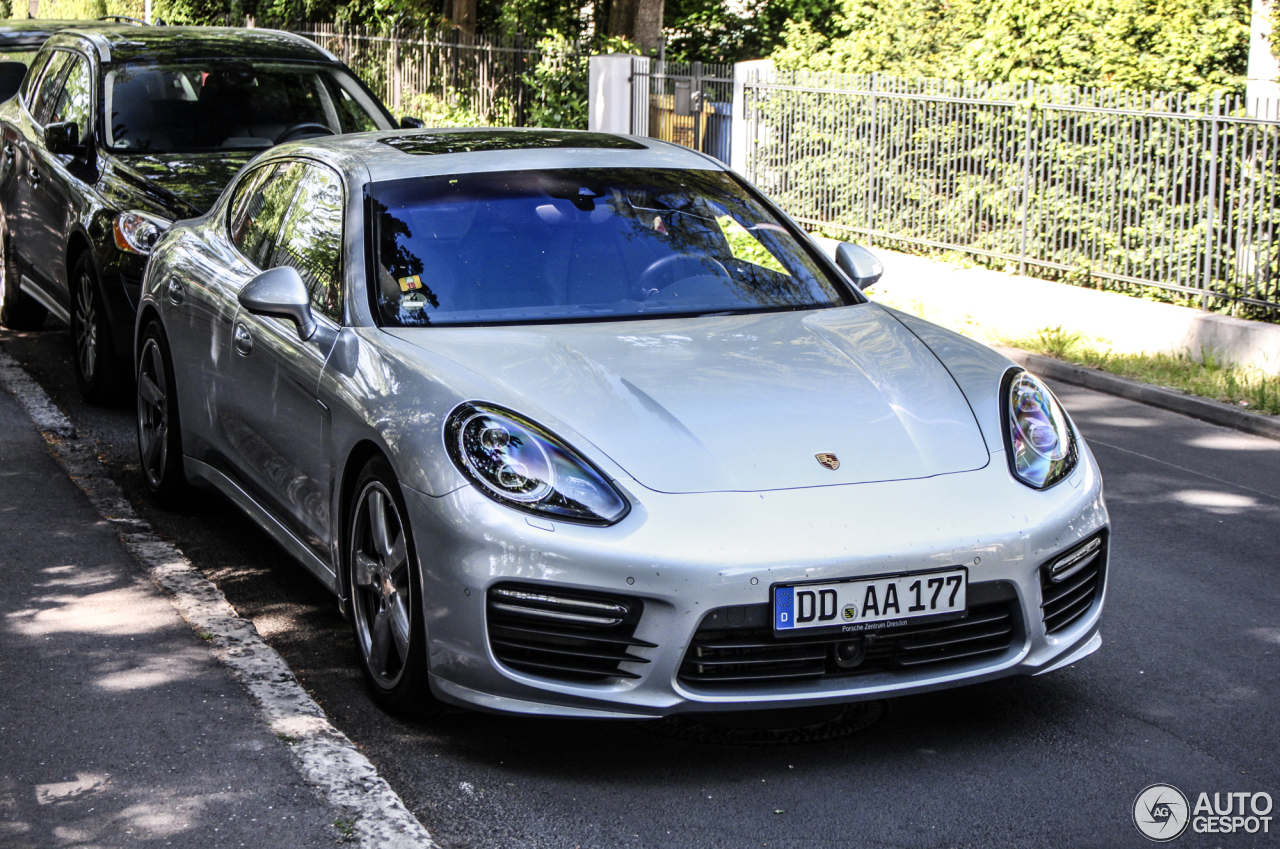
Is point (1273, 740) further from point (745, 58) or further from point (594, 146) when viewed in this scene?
point (745, 58)

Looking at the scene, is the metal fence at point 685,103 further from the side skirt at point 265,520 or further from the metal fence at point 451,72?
the side skirt at point 265,520

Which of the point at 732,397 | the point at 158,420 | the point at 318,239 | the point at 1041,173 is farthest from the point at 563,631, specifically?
the point at 1041,173

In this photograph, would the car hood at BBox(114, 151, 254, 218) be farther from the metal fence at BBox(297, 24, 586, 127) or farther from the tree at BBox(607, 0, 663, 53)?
the tree at BBox(607, 0, 663, 53)

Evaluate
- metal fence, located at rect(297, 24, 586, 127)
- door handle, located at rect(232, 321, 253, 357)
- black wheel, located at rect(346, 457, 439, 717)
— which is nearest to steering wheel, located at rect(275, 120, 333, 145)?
door handle, located at rect(232, 321, 253, 357)

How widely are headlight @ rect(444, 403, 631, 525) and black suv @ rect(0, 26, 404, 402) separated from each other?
442 centimetres

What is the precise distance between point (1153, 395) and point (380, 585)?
6.19 m

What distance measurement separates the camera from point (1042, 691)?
14.9ft

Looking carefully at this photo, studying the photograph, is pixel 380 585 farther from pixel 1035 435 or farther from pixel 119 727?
pixel 1035 435

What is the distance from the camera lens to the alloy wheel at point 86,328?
8273 millimetres

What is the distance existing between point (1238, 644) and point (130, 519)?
13.9 ft

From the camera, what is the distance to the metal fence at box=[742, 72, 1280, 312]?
→ 10.4 m

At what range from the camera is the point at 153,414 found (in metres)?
6.62

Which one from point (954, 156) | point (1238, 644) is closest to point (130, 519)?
point (1238, 644)

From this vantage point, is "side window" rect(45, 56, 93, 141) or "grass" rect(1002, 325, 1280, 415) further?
"side window" rect(45, 56, 93, 141)
